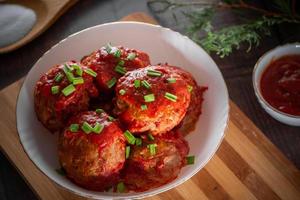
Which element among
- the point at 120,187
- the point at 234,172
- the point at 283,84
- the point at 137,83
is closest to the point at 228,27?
the point at 283,84

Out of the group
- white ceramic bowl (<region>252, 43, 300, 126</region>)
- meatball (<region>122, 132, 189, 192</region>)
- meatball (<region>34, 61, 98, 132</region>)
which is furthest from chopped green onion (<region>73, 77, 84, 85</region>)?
white ceramic bowl (<region>252, 43, 300, 126</region>)

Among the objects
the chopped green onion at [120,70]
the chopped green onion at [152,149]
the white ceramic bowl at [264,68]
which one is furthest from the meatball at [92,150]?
the white ceramic bowl at [264,68]

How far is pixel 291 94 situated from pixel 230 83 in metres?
0.32

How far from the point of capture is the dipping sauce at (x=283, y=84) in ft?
6.98

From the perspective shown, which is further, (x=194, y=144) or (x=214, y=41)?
(x=214, y=41)

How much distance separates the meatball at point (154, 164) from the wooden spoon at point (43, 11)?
1.06m

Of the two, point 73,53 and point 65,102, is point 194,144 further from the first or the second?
point 73,53

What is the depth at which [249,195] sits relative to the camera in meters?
1.96

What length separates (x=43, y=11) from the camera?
2.48 meters

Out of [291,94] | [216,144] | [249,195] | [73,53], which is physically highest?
[73,53]

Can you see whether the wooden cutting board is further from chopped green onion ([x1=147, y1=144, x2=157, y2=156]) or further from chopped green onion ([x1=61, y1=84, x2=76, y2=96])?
chopped green onion ([x1=61, y1=84, x2=76, y2=96])

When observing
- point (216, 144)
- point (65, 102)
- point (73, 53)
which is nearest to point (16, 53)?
point (73, 53)

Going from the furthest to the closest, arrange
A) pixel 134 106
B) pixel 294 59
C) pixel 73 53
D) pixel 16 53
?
pixel 16 53 < pixel 294 59 < pixel 73 53 < pixel 134 106

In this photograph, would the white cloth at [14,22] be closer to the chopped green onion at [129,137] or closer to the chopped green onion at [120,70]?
the chopped green onion at [120,70]
